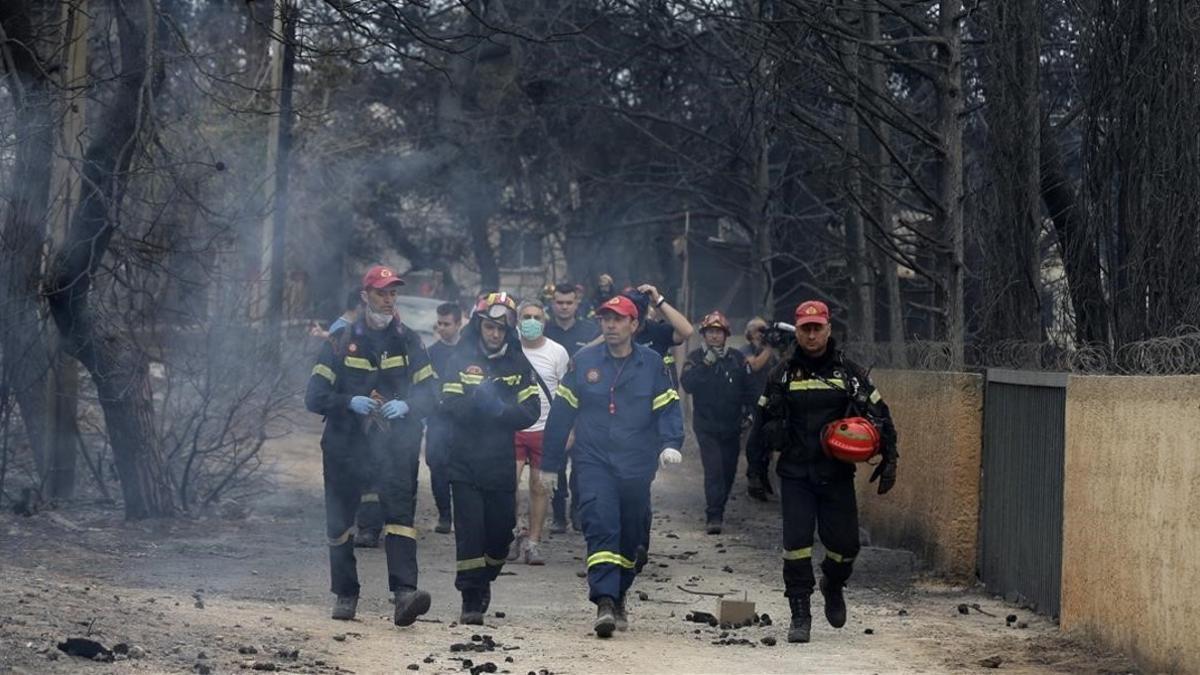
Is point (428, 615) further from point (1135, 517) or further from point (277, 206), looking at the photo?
point (277, 206)

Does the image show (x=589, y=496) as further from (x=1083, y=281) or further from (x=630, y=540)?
(x=1083, y=281)

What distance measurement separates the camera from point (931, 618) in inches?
456

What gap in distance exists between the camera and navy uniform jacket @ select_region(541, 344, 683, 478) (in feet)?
35.4

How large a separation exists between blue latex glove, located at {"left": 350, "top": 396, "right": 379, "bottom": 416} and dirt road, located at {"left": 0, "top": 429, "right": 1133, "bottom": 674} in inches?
45.6

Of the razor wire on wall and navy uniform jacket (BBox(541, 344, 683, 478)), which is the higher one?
the razor wire on wall

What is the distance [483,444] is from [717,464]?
635 cm

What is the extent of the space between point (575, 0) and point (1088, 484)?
16.2 meters

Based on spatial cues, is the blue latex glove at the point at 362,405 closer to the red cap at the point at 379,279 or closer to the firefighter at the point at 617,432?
the red cap at the point at 379,279

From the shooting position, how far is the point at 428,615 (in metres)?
11.2

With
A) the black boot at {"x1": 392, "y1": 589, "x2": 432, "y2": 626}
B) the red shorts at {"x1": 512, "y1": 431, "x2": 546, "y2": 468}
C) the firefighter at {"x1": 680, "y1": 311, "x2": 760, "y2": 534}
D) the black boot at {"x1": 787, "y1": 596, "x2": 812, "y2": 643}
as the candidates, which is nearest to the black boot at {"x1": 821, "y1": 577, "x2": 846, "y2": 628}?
the black boot at {"x1": 787, "y1": 596, "x2": 812, "y2": 643}

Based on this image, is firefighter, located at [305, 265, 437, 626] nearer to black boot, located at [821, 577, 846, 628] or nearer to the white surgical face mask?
black boot, located at [821, 577, 846, 628]

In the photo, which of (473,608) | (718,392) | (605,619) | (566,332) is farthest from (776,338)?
(605,619)

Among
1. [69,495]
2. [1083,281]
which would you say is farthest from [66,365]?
[1083,281]

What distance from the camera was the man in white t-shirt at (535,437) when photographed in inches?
542
